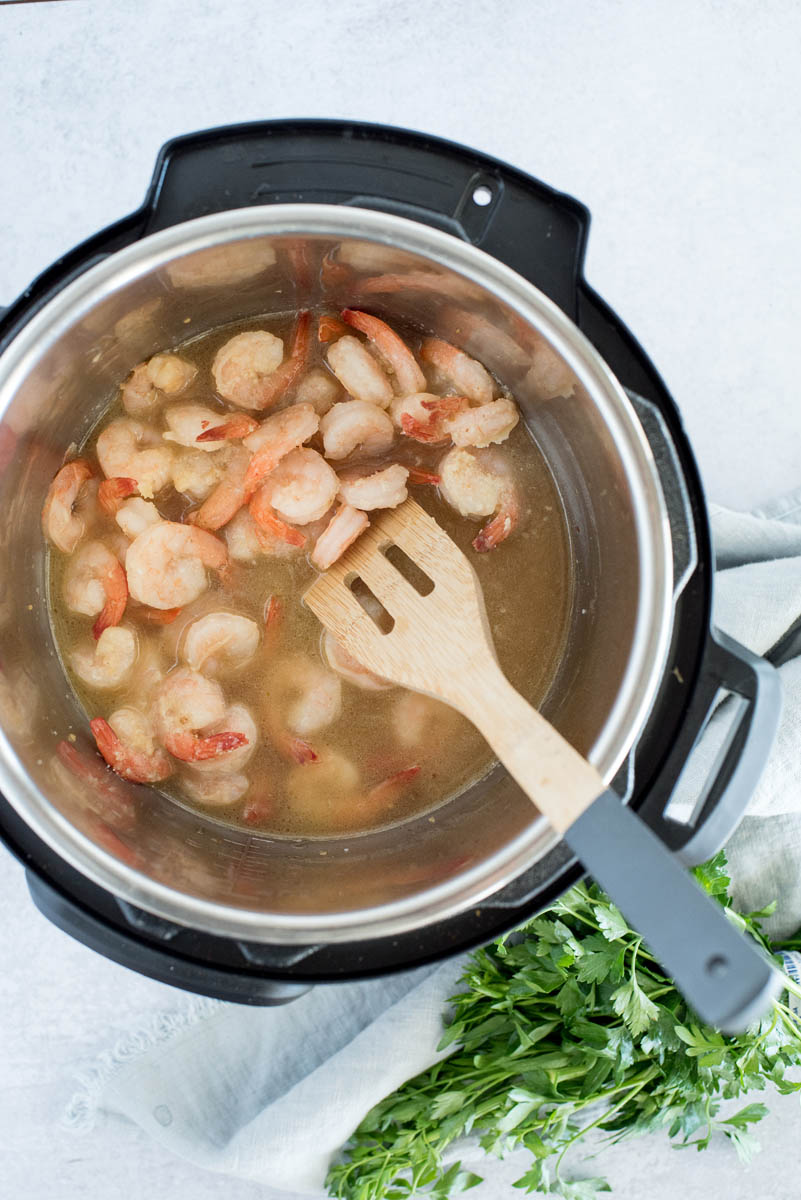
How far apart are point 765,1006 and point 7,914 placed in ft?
4.56

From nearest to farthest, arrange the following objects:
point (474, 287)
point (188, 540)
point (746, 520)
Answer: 1. point (474, 287)
2. point (188, 540)
3. point (746, 520)

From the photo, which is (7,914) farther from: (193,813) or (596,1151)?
(596,1151)

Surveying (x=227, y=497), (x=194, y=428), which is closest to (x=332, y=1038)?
(x=227, y=497)

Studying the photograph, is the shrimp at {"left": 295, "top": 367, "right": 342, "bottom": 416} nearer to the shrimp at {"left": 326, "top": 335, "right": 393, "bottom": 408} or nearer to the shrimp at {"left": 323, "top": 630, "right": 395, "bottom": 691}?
the shrimp at {"left": 326, "top": 335, "right": 393, "bottom": 408}

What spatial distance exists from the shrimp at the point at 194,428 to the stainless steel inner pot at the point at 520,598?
13 centimetres

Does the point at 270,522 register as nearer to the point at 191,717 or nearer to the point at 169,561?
the point at 169,561

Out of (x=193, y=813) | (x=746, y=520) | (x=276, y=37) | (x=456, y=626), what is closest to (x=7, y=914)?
(x=193, y=813)

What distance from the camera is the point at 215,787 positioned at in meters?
1.63

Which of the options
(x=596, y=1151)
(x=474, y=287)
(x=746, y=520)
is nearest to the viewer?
(x=474, y=287)

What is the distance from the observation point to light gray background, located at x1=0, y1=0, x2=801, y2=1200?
183cm

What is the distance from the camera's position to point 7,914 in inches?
73.0

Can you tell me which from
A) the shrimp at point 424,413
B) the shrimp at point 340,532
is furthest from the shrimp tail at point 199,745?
the shrimp at point 424,413

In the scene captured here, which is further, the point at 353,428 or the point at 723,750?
the point at 353,428

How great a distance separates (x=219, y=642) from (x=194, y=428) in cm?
34
